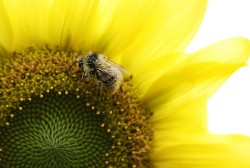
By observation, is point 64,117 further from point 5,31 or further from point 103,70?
point 5,31

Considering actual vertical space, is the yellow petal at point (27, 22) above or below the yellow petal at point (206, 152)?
above

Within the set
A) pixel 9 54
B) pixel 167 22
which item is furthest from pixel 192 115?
pixel 9 54

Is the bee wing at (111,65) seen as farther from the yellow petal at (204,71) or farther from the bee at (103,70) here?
the yellow petal at (204,71)

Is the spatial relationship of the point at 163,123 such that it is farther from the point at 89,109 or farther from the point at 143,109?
the point at 89,109

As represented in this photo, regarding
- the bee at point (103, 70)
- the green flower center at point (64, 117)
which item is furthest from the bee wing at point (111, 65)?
the green flower center at point (64, 117)

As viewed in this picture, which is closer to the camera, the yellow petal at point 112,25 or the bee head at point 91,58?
the bee head at point 91,58

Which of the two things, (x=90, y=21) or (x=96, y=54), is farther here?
(x=90, y=21)

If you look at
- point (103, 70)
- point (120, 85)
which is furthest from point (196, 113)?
point (103, 70)
